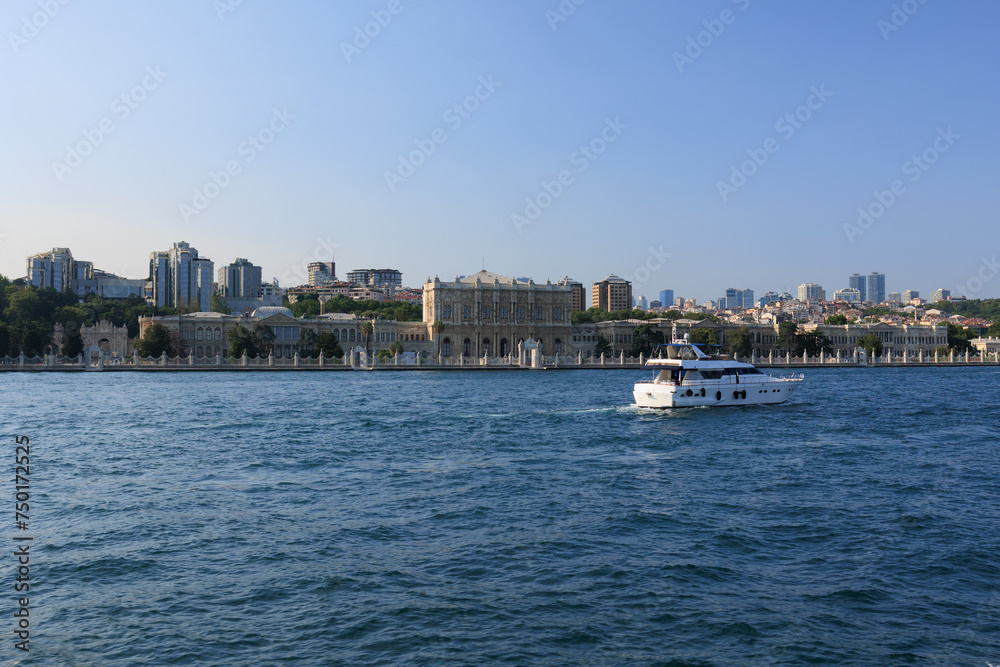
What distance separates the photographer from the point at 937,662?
7.18m

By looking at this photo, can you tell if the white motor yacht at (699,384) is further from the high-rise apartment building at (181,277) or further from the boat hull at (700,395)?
the high-rise apartment building at (181,277)

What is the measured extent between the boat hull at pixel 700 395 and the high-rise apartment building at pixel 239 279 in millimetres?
154295

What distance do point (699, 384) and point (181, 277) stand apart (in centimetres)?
13561

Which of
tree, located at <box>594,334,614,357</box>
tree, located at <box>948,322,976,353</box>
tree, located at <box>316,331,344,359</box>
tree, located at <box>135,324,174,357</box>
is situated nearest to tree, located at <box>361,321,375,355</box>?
tree, located at <box>316,331,344,359</box>

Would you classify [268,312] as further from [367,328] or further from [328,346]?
[328,346]

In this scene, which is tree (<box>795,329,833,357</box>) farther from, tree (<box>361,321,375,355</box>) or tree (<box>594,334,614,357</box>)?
tree (<box>361,321,375,355</box>)

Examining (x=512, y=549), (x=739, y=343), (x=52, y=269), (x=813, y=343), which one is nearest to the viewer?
(x=512, y=549)

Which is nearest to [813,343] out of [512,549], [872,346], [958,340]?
[872,346]

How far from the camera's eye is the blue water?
7582mm

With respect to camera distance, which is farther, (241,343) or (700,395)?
(241,343)

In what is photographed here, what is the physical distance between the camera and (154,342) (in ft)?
240

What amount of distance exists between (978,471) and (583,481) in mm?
8095

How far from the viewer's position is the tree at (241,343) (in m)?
73.7

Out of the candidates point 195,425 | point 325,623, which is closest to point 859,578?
point 325,623
